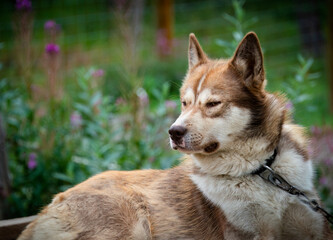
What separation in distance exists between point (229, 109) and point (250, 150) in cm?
31

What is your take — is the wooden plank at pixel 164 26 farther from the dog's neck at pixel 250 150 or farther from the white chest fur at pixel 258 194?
the white chest fur at pixel 258 194

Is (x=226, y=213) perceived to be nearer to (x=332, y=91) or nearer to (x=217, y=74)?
(x=217, y=74)

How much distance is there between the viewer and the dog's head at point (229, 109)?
9.54 ft

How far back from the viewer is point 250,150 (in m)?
2.93

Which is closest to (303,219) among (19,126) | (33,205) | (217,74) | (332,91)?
(217,74)

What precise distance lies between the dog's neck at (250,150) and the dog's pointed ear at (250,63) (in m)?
0.17

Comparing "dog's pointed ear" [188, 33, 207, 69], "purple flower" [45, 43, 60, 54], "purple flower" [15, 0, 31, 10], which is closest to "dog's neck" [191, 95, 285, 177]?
"dog's pointed ear" [188, 33, 207, 69]

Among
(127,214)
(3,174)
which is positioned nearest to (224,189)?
(127,214)

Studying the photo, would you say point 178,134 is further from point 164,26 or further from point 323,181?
point 164,26

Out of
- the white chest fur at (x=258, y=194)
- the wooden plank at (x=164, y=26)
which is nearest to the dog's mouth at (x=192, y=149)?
the white chest fur at (x=258, y=194)

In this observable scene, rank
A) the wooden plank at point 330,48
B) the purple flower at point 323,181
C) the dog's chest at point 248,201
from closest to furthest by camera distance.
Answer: the dog's chest at point 248,201 < the purple flower at point 323,181 < the wooden plank at point 330,48

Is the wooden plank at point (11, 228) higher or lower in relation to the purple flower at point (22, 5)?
lower

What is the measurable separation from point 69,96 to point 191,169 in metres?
2.43

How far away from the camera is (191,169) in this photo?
10.7 feet
